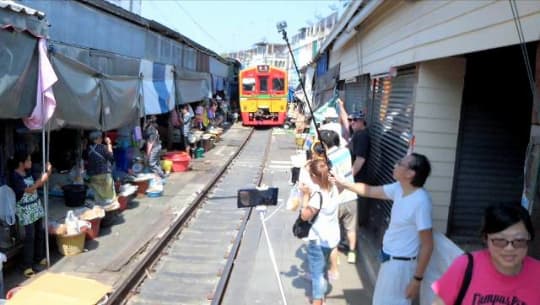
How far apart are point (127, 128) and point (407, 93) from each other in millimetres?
8139

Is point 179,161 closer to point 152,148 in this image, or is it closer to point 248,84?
point 152,148

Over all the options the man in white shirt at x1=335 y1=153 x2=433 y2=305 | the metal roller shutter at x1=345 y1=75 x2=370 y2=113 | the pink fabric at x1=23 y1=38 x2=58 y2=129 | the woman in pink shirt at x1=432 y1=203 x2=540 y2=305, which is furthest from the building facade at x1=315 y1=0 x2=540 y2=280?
the pink fabric at x1=23 y1=38 x2=58 y2=129

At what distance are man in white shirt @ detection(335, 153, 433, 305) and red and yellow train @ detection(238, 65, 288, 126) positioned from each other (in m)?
25.0

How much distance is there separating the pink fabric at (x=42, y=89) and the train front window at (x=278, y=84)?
22.6 metres

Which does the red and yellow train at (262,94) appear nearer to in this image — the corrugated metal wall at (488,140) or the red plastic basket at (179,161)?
the red plastic basket at (179,161)

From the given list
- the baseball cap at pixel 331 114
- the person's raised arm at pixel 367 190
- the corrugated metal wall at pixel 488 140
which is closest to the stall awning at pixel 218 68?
the baseball cap at pixel 331 114

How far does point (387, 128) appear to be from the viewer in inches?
290

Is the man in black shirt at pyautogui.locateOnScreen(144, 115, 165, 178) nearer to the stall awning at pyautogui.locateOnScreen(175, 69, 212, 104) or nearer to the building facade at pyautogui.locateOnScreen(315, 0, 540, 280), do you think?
the stall awning at pyautogui.locateOnScreen(175, 69, 212, 104)

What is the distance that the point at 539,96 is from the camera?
345 centimetres

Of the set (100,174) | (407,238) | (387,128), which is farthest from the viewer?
(100,174)

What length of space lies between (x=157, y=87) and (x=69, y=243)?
280 inches

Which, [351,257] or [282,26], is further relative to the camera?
[351,257]

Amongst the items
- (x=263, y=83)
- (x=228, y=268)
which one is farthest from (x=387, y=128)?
(x=263, y=83)

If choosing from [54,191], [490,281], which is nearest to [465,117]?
[490,281]
